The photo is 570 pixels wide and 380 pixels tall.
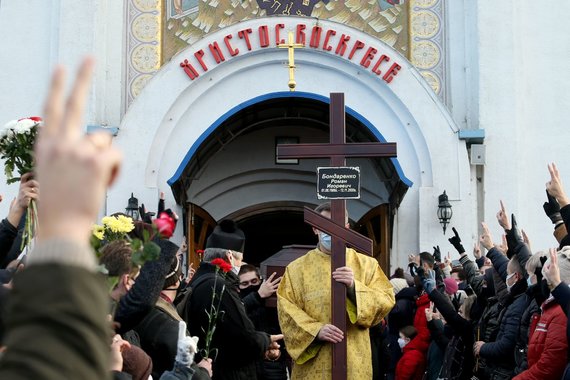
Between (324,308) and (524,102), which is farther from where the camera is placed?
(524,102)

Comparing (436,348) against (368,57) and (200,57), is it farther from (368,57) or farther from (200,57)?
(200,57)

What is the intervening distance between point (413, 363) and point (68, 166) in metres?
9.19

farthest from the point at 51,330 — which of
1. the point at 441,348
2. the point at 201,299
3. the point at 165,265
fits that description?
the point at 441,348

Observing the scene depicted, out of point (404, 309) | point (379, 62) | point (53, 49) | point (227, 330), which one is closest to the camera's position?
point (227, 330)

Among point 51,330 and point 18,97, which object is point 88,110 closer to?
point 18,97

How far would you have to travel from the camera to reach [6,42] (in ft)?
53.3

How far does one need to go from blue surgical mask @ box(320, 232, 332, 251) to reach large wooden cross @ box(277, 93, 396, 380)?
261 millimetres

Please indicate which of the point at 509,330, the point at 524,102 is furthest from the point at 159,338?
the point at 524,102

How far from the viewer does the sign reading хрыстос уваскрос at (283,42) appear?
50.0ft

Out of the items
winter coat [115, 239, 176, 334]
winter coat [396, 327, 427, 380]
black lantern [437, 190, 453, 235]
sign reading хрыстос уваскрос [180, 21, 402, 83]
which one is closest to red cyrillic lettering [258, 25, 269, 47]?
sign reading хрыстос уваскрос [180, 21, 402, 83]

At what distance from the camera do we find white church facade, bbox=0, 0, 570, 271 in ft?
50.0

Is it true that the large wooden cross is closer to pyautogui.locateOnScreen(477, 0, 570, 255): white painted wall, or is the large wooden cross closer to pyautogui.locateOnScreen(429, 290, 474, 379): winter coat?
pyautogui.locateOnScreen(429, 290, 474, 379): winter coat

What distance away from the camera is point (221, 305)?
20.8 ft

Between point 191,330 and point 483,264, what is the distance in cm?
467
